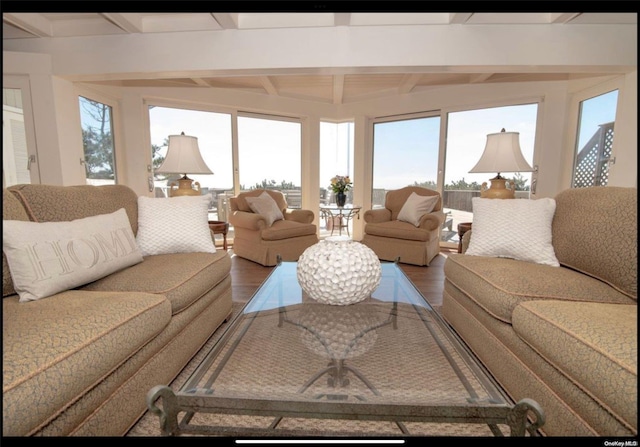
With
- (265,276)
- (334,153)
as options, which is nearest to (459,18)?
(265,276)

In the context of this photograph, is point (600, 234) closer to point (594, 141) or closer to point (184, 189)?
point (594, 141)

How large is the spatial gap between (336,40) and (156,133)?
2912mm

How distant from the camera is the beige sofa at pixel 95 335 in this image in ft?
2.34

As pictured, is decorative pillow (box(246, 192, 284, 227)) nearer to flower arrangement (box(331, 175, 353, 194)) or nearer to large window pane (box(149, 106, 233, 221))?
flower arrangement (box(331, 175, 353, 194))

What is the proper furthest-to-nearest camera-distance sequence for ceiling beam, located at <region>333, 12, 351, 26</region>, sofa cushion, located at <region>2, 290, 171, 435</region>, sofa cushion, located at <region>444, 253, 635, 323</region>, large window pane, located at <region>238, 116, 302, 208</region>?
large window pane, located at <region>238, 116, 302, 208</region> < ceiling beam, located at <region>333, 12, 351, 26</region> < sofa cushion, located at <region>444, 253, 635, 323</region> < sofa cushion, located at <region>2, 290, 171, 435</region>

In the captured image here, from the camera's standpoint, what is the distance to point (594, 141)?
10.3ft

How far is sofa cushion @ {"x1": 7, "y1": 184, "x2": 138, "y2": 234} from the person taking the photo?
1.40m

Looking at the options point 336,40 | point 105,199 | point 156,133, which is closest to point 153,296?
point 105,199

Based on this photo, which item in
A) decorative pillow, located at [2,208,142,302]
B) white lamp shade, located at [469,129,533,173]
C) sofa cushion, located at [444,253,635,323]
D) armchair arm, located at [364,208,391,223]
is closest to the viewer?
decorative pillow, located at [2,208,142,302]

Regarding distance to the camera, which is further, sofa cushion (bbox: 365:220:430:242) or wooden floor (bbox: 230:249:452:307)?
sofa cushion (bbox: 365:220:430:242)

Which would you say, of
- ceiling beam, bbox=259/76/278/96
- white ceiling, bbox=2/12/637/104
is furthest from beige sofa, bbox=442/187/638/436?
ceiling beam, bbox=259/76/278/96

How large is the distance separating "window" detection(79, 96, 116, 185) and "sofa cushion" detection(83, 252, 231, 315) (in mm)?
2661

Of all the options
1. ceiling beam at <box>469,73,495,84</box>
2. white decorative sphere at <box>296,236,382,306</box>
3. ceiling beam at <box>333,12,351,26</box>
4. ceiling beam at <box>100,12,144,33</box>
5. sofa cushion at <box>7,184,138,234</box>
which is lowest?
white decorative sphere at <box>296,236,382,306</box>

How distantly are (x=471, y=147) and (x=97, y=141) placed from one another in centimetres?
502
